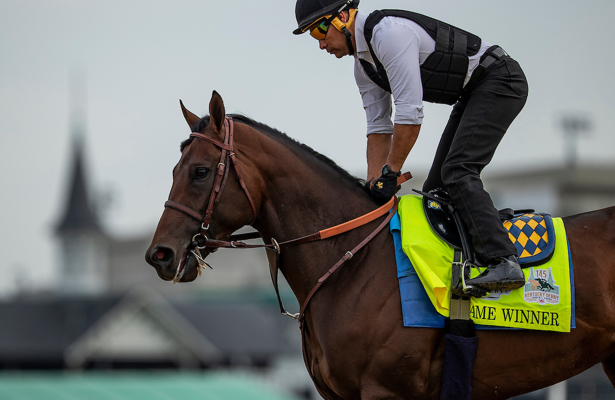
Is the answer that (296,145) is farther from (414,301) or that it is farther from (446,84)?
(414,301)

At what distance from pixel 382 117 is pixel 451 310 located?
5.17ft

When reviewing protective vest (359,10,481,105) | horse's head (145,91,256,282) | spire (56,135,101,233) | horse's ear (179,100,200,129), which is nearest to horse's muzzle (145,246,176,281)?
horse's head (145,91,256,282)

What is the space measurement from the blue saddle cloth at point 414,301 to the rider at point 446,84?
338 millimetres

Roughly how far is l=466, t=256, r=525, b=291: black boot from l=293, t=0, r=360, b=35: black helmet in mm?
1853

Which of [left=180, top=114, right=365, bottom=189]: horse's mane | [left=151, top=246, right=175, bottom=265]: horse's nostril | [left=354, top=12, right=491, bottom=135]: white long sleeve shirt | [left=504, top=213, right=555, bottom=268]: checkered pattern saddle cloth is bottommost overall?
[left=151, top=246, right=175, bottom=265]: horse's nostril

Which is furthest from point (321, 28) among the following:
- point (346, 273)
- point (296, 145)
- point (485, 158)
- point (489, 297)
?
point (489, 297)

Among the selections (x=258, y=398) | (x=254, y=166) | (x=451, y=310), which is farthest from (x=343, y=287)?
(x=258, y=398)

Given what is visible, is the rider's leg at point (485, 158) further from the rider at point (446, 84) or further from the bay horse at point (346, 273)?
the bay horse at point (346, 273)

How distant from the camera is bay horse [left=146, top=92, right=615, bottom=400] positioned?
4.01m

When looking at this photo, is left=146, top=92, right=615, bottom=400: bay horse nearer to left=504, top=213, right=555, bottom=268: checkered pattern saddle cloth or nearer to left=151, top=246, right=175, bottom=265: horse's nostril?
left=151, top=246, right=175, bottom=265: horse's nostril

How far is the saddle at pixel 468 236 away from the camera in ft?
13.5

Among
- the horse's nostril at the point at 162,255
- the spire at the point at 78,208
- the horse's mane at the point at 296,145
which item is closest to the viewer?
the horse's nostril at the point at 162,255

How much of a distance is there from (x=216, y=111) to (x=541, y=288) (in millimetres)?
2226

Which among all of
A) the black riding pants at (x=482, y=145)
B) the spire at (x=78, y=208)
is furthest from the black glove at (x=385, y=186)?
the spire at (x=78, y=208)
